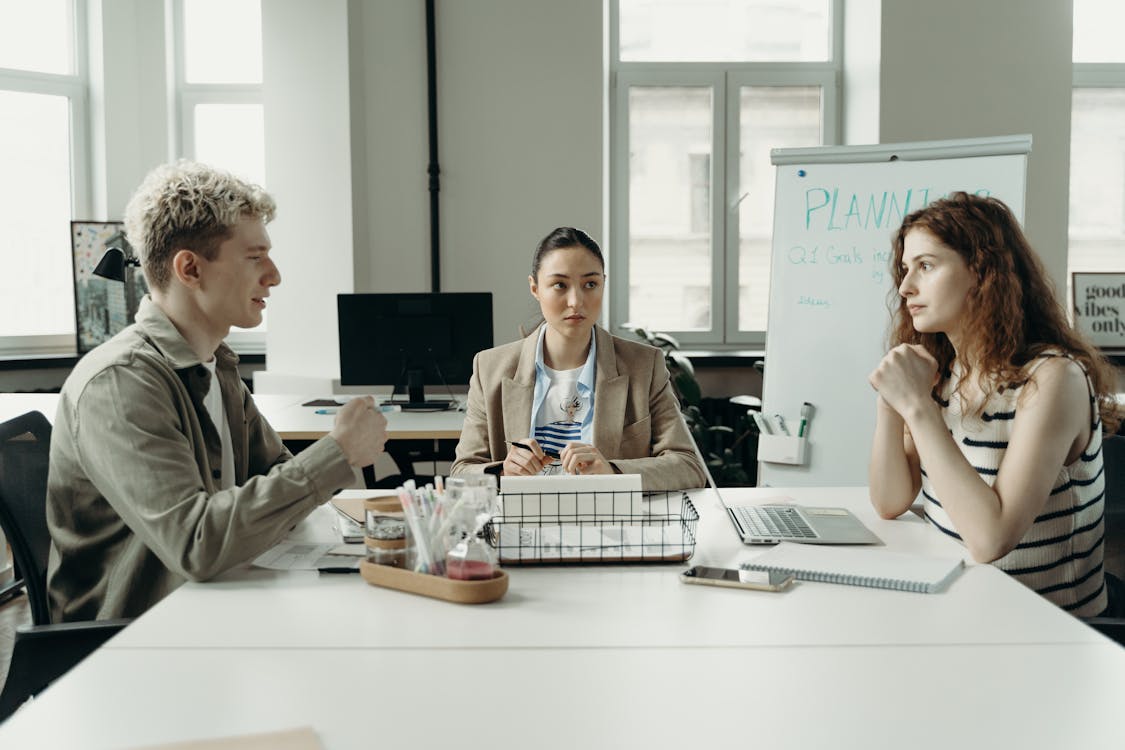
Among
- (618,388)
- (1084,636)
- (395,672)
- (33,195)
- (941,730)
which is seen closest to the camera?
(941,730)

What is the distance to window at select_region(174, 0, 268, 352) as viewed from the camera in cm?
529

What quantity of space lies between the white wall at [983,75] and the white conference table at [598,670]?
141 inches

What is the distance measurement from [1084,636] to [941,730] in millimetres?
369

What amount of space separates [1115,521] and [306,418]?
2647mm

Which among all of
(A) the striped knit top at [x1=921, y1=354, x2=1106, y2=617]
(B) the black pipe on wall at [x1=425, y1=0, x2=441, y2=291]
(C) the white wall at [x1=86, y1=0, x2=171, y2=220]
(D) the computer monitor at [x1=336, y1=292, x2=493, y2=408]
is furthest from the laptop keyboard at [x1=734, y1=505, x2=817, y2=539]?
(C) the white wall at [x1=86, y1=0, x2=171, y2=220]

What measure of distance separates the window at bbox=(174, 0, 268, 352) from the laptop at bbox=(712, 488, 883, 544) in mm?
3966

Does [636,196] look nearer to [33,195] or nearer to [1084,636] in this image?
[33,195]

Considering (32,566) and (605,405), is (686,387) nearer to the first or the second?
(605,405)

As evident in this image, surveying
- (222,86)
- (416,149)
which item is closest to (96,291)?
(222,86)

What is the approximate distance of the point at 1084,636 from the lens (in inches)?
48.9

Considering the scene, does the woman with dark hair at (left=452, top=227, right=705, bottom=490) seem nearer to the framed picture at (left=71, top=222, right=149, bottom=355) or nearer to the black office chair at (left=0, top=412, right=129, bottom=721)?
the black office chair at (left=0, top=412, right=129, bottom=721)

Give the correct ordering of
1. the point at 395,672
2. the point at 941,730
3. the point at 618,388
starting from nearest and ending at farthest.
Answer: the point at 941,730
the point at 395,672
the point at 618,388

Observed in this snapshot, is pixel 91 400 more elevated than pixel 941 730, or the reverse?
pixel 91 400

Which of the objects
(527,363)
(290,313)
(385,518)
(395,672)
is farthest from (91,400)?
(290,313)
